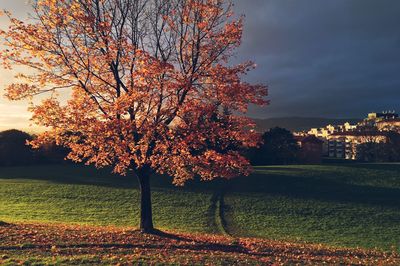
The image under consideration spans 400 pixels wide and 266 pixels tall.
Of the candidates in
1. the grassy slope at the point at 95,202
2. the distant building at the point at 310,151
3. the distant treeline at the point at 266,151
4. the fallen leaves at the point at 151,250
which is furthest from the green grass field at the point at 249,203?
the distant building at the point at 310,151

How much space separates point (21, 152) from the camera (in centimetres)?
10112

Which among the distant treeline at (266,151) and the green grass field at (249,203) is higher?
the distant treeline at (266,151)

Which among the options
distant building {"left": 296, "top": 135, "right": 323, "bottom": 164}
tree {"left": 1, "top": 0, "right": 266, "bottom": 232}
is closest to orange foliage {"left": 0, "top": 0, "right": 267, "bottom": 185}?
tree {"left": 1, "top": 0, "right": 266, "bottom": 232}

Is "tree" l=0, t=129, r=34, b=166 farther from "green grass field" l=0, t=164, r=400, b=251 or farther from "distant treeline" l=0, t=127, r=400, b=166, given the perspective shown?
"green grass field" l=0, t=164, r=400, b=251

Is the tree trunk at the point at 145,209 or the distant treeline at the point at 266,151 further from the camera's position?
the distant treeline at the point at 266,151

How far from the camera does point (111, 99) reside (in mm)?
27094

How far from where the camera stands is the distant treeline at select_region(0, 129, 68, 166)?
99.6 meters

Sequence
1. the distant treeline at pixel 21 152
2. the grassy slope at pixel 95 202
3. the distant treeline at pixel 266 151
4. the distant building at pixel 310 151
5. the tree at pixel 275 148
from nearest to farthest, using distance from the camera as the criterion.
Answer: the grassy slope at pixel 95 202 < the distant treeline at pixel 21 152 < the distant treeline at pixel 266 151 < the tree at pixel 275 148 < the distant building at pixel 310 151

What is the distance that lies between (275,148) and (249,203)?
2421 inches

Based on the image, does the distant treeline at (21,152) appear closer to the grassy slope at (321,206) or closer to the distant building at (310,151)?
→ the grassy slope at (321,206)

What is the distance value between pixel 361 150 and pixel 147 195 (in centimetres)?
12625

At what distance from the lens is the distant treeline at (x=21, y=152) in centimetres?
9956

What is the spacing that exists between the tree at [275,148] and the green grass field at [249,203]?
3242 cm

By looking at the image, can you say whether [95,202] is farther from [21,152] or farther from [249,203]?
[21,152]
